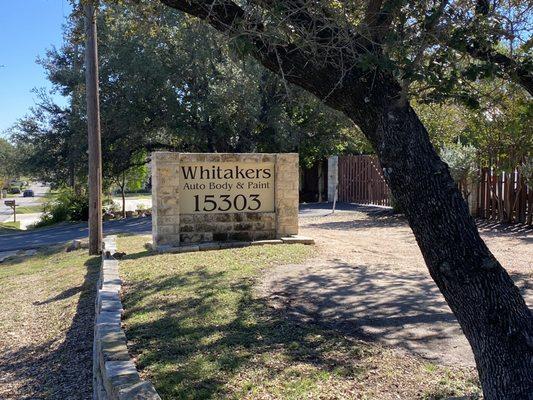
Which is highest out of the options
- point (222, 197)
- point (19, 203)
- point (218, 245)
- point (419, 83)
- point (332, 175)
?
point (419, 83)

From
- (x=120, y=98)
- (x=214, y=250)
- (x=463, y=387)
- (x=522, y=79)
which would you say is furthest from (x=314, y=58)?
(x=120, y=98)

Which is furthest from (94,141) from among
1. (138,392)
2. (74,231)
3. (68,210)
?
(68,210)

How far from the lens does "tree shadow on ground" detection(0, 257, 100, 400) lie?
18.5 feet

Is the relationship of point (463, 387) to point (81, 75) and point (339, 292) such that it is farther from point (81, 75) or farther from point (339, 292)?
point (81, 75)

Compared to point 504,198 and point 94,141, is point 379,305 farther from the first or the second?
point 504,198

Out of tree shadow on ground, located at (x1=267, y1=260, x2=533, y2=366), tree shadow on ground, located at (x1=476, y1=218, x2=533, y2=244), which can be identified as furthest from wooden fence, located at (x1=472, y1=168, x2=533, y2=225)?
tree shadow on ground, located at (x1=267, y1=260, x2=533, y2=366)

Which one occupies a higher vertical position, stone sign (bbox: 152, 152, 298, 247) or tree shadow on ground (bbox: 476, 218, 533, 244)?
stone sign (bbox: 152, 152, 298, 247)

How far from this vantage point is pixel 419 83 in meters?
4.02

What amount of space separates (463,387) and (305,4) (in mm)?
3056

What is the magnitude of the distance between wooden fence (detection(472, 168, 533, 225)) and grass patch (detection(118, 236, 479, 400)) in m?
10.1

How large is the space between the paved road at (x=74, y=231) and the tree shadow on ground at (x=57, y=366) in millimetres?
9516

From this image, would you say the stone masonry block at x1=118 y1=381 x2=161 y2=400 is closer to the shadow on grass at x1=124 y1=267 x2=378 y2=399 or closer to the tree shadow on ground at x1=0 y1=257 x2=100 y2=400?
the shadow on grass at x1=124 y1=267 x2=378 y2=399

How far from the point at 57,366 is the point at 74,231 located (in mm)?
14690

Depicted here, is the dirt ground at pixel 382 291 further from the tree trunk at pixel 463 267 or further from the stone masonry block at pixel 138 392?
the stone masonry block at pixel 138 392
